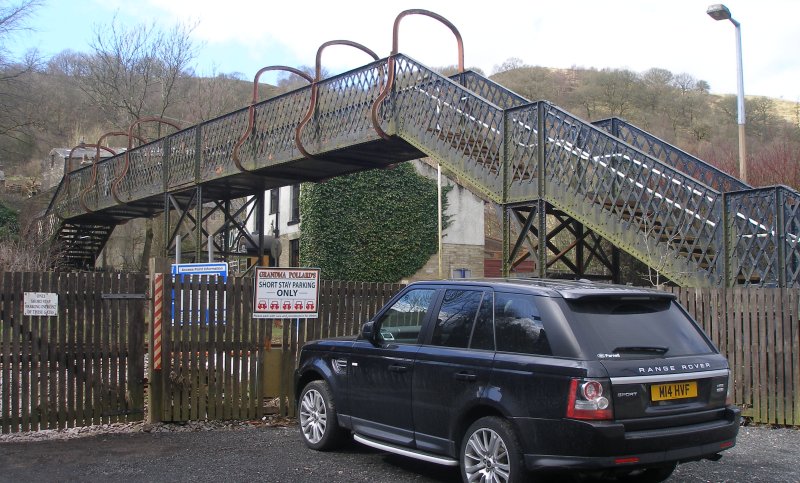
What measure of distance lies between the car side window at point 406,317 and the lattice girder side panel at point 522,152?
4.95 m

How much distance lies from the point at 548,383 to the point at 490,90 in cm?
1008

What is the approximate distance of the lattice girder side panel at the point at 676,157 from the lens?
1300 cm

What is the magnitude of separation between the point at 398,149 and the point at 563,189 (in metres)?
4.66

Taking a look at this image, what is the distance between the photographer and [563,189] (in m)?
11.2

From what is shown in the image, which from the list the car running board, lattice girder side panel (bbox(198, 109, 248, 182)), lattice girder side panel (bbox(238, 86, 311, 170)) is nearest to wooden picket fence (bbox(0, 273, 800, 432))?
the car running board

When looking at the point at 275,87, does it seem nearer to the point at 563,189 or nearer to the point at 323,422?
the point at 563,189

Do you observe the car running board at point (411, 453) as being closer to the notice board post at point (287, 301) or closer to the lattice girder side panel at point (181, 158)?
the notice board post at point (287, 301)

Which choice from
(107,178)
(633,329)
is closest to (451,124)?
(633,329)

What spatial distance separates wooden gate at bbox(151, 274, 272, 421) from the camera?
30.0 ft

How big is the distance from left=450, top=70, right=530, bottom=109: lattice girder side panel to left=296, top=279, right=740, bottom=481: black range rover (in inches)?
318

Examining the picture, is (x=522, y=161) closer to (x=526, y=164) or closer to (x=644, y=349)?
(x=526, y=164)

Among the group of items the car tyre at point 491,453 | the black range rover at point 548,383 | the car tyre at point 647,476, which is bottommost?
the car tyre at point 647,476

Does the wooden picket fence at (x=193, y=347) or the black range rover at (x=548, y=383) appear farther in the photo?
the wooden picket fence at (x=193, y=347)

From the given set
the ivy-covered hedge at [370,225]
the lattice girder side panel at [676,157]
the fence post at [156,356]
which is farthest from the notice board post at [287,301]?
the ivy-covered hedge at [370,225]
